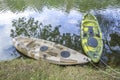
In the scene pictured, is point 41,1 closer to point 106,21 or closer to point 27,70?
point 106,21

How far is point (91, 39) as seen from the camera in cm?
1034

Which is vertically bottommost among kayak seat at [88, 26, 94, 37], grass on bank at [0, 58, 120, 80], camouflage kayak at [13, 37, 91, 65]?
grass on bank at [0, 58, 120, 80]

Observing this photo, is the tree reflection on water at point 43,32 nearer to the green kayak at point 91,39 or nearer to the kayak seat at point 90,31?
the green kayak at point 91,39

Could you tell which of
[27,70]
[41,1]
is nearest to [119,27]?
[27,70]

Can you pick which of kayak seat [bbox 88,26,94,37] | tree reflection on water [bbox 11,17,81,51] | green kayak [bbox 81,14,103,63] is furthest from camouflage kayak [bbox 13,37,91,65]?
kayak seat [bbox 88,26,94,37]

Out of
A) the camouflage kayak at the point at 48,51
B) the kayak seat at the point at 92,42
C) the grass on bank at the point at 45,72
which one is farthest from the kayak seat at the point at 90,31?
the grass on bank at the point at 45,72

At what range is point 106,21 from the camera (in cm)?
1244

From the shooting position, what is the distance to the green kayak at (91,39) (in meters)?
9.36

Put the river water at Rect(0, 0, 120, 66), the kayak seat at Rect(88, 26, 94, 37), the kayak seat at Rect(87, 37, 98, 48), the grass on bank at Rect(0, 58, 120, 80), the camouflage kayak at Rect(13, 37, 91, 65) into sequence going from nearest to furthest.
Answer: the grass on bank at Rect(0, 58, 120, 80) < the camouflage kayak at Rect(13, 37, 91, 65) < the kayak seat at Rect(87, 37, 98, 48) < the river water at Rect(0, 0, 120, 66) < the kayak seat at Rect(88, 26, 94, 37)

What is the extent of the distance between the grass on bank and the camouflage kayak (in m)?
0.31

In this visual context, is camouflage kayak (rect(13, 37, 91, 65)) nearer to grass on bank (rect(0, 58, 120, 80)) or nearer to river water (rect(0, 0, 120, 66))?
grass on bank (rect(0, 58, 120, 80))

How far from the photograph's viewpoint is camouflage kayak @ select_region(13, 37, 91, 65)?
8922 mm

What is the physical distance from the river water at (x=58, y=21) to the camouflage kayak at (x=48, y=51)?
545mm

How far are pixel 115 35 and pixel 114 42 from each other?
0.65 m
